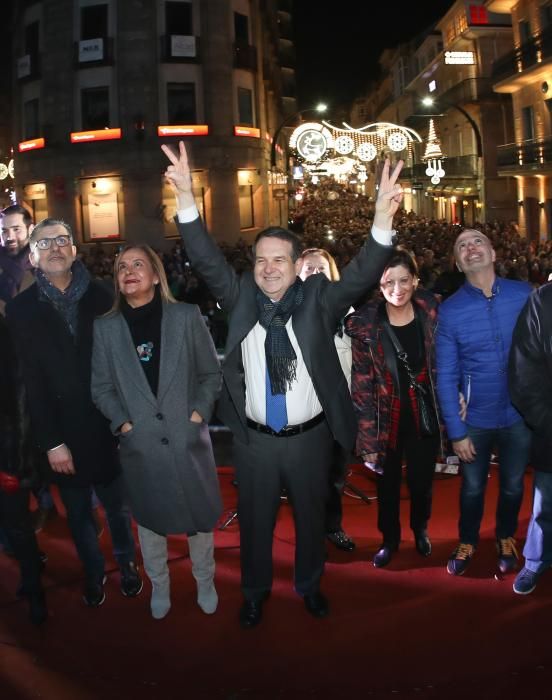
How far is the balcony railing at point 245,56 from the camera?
27.6m

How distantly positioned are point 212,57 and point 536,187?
50.1 ft

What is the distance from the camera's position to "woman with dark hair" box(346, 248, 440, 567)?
4.19 m

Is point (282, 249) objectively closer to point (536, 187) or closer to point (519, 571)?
point (519, 571)

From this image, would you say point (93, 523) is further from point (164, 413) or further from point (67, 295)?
point (67, 295)

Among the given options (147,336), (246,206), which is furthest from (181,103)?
(147,336)

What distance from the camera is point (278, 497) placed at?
383 centimetres

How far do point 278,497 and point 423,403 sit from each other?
1148 mm

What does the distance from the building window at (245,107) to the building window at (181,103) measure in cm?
214

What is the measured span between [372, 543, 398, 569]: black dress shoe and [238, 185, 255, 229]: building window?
83.8ft

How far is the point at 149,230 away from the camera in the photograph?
26.8 meters

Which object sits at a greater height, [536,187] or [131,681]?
[536,187]

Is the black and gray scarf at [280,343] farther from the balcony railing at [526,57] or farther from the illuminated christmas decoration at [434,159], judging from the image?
the illuminated christmas decoration at [434,159]

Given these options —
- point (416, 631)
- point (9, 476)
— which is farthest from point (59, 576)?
point (416, 631)

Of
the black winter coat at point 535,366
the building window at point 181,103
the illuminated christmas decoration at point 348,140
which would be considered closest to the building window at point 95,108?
the building window at point 181,103
